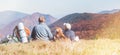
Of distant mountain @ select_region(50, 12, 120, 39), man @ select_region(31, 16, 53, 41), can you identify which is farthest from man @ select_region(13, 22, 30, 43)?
distant mountain @ select_region(50, 12, 120, 39)

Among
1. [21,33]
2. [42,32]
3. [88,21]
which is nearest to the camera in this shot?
[42,32]

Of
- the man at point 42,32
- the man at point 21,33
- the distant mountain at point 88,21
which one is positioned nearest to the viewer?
the man at point 42,32

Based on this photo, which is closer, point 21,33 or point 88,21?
point 21,33

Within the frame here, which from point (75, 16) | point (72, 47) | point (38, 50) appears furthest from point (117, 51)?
point (75, 16)

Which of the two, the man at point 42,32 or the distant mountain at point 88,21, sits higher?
the man at point 42,32

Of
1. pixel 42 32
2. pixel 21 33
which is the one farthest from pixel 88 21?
pixel 42 32

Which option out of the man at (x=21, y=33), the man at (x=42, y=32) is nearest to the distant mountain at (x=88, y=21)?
the man at (x=21, y=33)

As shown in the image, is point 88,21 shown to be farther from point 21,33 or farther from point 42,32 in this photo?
point 42,32

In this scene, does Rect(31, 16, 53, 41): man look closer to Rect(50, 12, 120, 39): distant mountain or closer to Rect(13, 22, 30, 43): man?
Rect(13, 22, 30, 43): man

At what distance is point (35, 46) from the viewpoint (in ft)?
41.4

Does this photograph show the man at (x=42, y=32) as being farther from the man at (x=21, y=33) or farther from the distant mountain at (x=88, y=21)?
the distant mountain at (x=88, y=21)

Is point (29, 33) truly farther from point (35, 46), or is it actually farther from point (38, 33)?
point (35, 46)

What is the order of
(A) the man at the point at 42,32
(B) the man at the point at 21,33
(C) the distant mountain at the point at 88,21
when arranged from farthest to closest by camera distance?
(C) the distant mountain at the point at 88,21 < (B) the man at the point at 21,33 < (A) the man at the point at 42,32

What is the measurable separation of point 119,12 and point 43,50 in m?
28.0
